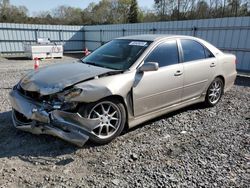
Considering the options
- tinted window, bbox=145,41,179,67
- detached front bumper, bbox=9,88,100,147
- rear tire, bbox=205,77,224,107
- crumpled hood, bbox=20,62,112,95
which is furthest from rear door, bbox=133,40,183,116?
rear tire, bbox=205,77,224,107

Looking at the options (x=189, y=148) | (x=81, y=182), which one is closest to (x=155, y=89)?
(x=189, y=148)

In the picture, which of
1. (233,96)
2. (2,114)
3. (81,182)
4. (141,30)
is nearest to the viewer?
(81,182)

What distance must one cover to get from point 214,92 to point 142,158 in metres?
2.91

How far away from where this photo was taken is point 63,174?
8.86ft

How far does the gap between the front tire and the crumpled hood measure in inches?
17.8

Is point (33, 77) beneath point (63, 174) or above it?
above

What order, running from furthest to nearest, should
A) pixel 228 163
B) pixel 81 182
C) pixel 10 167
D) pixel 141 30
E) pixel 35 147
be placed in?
pixel 141 30 → pixel 35 147 → pixel 228 163 → pixel 10 167 → pixel 81 182

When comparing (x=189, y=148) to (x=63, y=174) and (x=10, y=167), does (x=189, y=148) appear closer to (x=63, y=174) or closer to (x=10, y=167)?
(x=63, y=174)

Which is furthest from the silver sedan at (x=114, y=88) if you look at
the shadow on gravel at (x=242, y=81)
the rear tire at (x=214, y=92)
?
the shadow on gravel at (x=242, y=81)

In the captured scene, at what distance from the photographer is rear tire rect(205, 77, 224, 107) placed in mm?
5016

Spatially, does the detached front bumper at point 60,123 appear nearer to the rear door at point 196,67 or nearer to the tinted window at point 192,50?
the rear door at point 196,67

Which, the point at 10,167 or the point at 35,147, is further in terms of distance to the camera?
the point at 35,147

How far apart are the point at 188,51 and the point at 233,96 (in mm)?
2565

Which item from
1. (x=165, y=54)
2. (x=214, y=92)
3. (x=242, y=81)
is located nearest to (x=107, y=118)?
(x=165, y=54)
